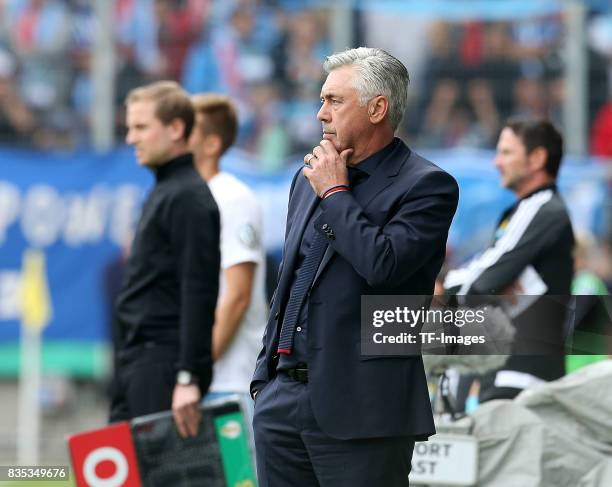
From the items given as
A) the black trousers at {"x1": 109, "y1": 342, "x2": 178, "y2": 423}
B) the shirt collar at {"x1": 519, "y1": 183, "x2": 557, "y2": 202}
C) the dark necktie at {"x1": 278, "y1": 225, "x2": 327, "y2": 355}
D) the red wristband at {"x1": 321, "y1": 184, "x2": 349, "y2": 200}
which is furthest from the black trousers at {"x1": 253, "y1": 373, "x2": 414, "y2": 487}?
the shirt collar at {"x1": 519, "y1": 183, "x2": 557, "y2": 202}

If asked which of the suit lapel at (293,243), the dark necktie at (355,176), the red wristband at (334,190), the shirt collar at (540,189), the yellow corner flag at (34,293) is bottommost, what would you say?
the yellow corner flag at (34,293)

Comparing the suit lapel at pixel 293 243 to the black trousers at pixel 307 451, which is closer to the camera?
the black trousers at pixel 307 451

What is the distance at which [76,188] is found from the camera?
12492 millimetres

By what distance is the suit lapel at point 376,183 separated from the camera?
4.15 meters

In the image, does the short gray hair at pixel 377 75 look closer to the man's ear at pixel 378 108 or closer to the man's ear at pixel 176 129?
the man's ear at pixel 378 108

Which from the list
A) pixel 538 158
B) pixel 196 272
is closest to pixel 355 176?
pixel 196 272

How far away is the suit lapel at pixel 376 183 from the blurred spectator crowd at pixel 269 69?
8252mm

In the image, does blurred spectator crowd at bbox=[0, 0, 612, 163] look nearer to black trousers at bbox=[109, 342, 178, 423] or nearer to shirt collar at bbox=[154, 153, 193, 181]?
shirt collar at bbox=[154, 153, 193, 181]

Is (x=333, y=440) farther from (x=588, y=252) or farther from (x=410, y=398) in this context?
(x=588, y=252)

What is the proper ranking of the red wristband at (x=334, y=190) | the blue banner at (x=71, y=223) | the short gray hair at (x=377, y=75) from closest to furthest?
the red wristband at (x=334, y=190), the short gray hair at (x=377, y=75), the blue banner at (x=71, y=223)

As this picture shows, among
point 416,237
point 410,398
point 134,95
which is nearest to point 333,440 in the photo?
point 410,398

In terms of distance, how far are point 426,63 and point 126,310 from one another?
737 cm

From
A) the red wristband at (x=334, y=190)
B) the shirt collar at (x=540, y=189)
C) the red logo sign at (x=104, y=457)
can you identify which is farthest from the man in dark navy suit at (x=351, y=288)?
the shirt collar at (x=540, y=189)

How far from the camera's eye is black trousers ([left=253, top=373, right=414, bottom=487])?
4035 mm
